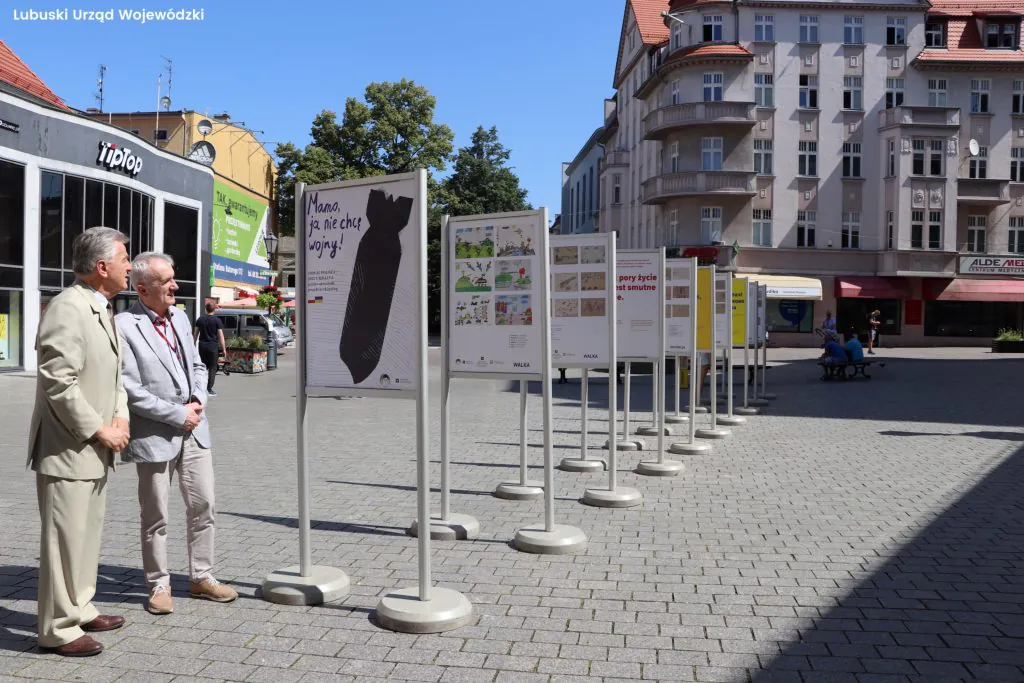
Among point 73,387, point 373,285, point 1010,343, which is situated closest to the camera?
point 73,387

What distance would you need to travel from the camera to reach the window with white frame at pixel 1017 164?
47.1 metres

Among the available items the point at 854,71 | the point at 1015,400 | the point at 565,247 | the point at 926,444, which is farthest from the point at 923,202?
the point at 565,247

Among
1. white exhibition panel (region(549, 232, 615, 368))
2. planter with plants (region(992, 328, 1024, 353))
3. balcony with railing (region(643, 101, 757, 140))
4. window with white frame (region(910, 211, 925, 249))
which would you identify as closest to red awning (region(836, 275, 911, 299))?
window with white frame (region(910, 211, 925, 249))

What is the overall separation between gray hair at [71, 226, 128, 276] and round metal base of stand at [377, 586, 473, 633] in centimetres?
215

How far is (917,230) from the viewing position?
46031 mm

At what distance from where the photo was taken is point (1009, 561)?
21.0 ft

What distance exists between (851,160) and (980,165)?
5939mm

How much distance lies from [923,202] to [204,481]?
150 ft

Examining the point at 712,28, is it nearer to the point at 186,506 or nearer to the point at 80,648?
the point at 186,506

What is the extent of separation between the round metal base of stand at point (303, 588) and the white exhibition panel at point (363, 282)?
1.06 meters

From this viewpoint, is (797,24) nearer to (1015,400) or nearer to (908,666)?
(1015,400)

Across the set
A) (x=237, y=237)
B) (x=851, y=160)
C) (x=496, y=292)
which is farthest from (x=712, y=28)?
(x=496, y=292)

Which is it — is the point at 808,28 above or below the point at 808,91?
above

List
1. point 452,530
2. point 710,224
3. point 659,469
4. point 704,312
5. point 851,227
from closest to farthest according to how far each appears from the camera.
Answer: point 452,530, point 659,469, point 704,312, point 710,224, point 851,227
